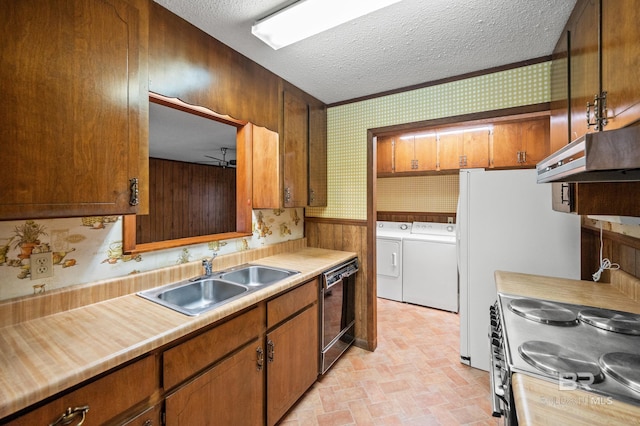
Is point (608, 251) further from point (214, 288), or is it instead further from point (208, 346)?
point (214, 288)

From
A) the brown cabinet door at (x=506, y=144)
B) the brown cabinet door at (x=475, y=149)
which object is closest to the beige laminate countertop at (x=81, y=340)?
the brown cabinet door at (x=475, y=149)

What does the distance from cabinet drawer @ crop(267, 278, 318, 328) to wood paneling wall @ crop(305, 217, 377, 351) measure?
761 millimetres

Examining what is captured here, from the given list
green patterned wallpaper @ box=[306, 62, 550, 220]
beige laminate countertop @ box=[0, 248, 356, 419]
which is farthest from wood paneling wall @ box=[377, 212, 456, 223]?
beige laminate countertop @ box=[0, 248, 356, 419]

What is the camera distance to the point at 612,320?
123 cm

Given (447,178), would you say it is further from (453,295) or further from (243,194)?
(243,194)

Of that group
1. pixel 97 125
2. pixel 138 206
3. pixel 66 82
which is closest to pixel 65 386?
pixel 138 206

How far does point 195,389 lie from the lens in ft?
3.95

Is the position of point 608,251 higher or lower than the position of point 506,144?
lower

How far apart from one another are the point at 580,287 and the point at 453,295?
1.85 metres

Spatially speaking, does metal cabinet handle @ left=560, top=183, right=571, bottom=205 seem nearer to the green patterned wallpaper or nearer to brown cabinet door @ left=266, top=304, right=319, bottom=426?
the green patterned wallpaper

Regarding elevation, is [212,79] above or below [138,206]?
above

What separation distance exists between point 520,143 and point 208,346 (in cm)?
365

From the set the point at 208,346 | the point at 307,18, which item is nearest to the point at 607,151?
the point at 307,18

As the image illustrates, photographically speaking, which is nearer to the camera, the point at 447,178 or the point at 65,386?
the point at 65,386
